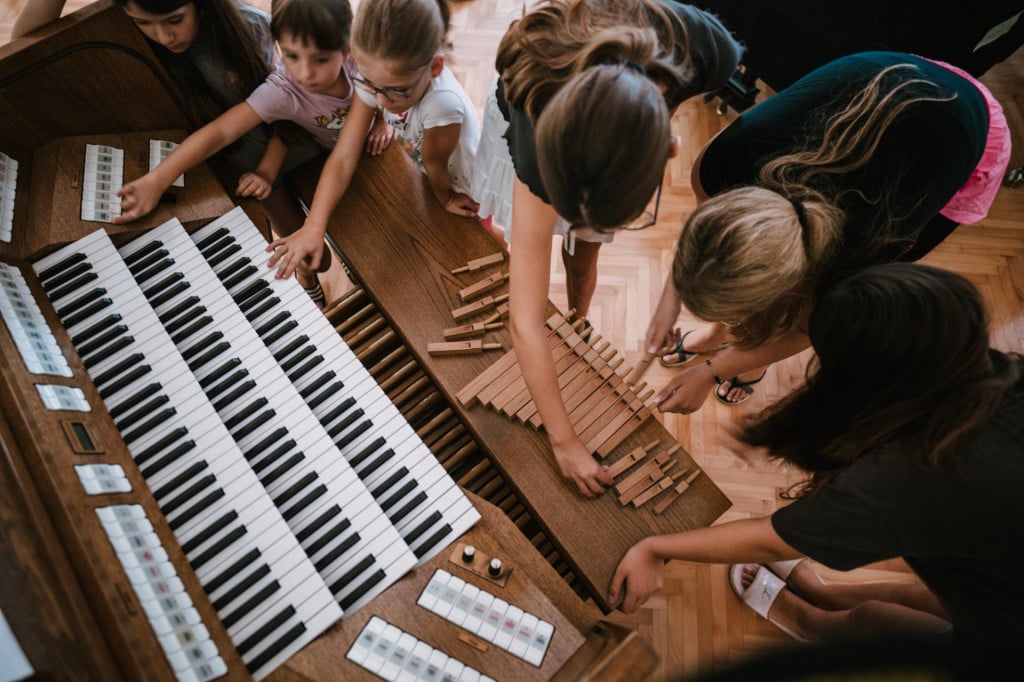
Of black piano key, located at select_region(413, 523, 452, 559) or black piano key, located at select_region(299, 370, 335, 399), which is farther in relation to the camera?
black piano key, located at select_region(299, 370, 335, 399)

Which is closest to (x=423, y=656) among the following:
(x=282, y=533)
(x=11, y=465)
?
(x=282, y=533)

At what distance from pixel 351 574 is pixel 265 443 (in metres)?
0.42

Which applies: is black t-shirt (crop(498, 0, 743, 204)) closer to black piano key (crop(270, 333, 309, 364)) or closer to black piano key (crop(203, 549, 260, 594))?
black piano key (crop(270, 333, 309, 364))

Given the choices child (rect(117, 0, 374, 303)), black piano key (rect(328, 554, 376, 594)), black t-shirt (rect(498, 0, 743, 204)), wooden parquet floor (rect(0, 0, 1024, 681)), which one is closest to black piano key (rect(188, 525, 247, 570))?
black piano key (rect(328, 554, 376, 594))

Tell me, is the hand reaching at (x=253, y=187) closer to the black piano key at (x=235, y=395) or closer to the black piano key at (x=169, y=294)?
the black piano key at (x=169, y=294)

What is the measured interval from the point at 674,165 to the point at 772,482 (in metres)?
1.92

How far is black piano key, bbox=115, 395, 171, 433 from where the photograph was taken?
5.12 ft

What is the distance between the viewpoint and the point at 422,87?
71.7 inches

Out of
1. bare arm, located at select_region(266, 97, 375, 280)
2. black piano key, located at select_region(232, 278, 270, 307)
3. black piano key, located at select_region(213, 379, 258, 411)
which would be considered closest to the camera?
black piano key, located at select_region(213, 379, 258, 411)

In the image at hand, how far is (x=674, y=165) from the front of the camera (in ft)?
11.9

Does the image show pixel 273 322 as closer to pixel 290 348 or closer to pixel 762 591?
pixel 290 348

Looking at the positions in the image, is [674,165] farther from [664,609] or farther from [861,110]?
[664,609]

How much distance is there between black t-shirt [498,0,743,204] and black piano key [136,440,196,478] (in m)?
1.08

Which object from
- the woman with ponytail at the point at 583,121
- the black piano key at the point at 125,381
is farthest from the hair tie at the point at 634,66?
the black piano key at the point at 125,381
